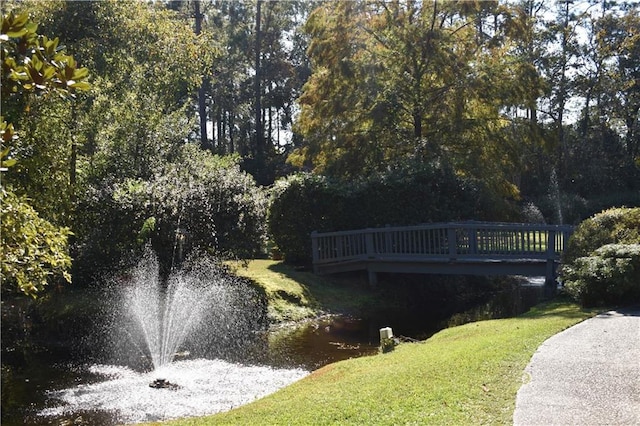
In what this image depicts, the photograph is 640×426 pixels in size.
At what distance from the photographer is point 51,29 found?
1845 cm

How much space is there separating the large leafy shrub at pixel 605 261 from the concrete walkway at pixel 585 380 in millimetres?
2004

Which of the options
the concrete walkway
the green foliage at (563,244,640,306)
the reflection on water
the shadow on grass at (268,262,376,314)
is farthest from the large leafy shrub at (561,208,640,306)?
the reflection on water

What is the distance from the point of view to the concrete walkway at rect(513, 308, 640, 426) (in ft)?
20.4

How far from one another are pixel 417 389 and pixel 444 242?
393 inches

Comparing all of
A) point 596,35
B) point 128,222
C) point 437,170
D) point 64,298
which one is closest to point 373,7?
point 437,170

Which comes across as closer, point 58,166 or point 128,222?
point 58,166

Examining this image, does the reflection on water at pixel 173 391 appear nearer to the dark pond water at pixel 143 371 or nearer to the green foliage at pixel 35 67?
the dark pond water at pixel 143 371

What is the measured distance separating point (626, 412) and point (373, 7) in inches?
782

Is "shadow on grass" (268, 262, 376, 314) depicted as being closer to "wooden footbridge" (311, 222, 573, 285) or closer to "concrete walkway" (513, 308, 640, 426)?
"wooden footbridge" (311, 222, 573, 285)

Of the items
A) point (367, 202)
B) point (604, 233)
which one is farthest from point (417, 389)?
point (367, 202)

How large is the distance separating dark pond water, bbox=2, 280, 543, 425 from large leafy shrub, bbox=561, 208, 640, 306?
2.65m

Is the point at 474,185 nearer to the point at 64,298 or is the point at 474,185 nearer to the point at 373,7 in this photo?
the point at 373,7

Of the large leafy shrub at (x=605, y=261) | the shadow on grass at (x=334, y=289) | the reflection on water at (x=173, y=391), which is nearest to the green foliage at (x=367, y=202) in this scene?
the shadow on grass at (x=334, y=289)

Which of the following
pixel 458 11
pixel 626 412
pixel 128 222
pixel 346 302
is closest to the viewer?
pixel 626 412
